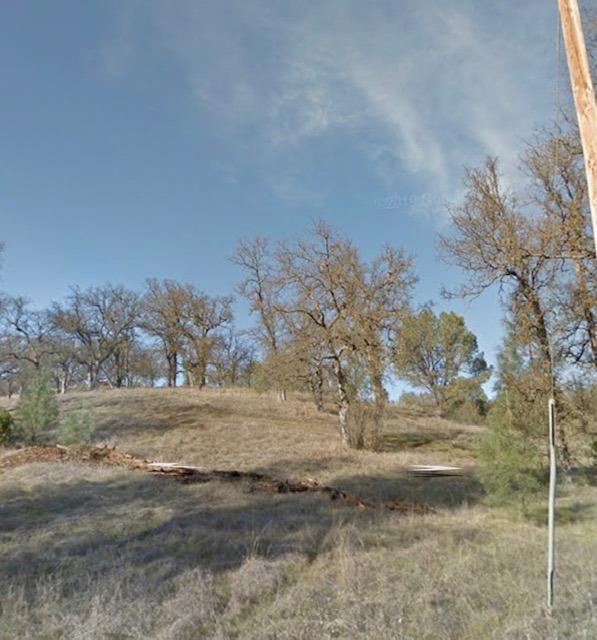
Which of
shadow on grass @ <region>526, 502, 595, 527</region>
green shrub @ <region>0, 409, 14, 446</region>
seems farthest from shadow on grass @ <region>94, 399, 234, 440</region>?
shadow on grass @ <region>526, 502, 595, 527</region>

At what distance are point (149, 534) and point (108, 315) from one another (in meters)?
45.5

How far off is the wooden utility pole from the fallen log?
7385mm

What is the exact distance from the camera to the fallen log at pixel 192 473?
10.4 meters

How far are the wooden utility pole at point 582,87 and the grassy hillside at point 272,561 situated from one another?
4.07 m

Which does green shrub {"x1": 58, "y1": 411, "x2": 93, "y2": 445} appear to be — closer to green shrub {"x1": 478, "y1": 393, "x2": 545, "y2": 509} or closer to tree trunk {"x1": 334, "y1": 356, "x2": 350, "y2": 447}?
tree trunk {"x1": 334, "y1": 356, "x2": 350, "y2": 447}

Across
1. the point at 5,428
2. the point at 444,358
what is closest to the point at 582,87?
the point at 5,428

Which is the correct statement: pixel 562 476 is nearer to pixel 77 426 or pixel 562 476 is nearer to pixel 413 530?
pixel 413 530

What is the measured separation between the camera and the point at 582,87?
4.86 meters

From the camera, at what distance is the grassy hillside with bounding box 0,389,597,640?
13.5 feet

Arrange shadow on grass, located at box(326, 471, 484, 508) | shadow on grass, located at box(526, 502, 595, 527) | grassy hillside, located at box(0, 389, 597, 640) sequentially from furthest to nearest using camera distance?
1. shadow on grass, located at box(326, 471, 484, 508)
2. shadow on grass, located at box(526, 502, 595, 527)
3. grassy hillside, located at box(0, 389, 597, 640)

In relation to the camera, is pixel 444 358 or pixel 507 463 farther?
pixel 444 358

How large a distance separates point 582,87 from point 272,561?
22.0 ft

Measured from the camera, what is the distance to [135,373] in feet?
188

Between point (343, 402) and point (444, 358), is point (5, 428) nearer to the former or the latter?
point (343, 402)
